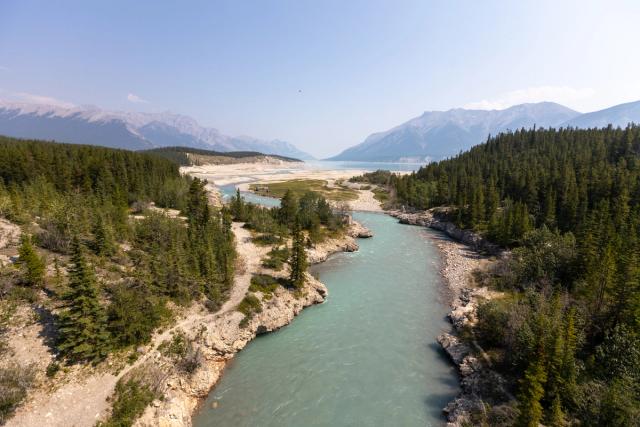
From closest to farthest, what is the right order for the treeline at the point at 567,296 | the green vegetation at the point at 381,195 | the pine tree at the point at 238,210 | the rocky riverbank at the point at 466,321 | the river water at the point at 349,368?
the treeline at the point at 567,296
the river water at the point at 349,368
the rocky riverbank at the point at 466,321
the pine tree at the point at 238,210
the green vegetation at the point at 381,195

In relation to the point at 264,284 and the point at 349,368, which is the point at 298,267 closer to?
the point at 264,284

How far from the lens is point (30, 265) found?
29.5m

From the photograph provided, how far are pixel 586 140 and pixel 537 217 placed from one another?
8355 cm

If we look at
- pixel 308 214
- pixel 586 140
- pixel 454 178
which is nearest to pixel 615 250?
pixel 308 214

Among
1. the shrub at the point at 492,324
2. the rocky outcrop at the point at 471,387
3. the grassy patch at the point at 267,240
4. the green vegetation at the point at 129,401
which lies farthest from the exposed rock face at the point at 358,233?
the green vegetation at the point at 129,401

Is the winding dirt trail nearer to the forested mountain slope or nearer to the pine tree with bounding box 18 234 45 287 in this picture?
the forested mountain slope

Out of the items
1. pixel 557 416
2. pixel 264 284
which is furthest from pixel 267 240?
pixel 557 416

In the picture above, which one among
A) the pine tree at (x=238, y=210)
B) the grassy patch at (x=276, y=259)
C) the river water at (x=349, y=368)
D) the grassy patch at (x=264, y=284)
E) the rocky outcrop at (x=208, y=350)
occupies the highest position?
the pine tree at (x=238, y=210)

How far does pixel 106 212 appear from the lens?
4872cm

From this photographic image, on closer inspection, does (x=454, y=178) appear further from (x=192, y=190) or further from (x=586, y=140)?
(x=192, y=190)

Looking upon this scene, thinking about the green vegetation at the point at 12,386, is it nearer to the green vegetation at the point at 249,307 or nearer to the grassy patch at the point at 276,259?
the green vegetation at the point at 249,307

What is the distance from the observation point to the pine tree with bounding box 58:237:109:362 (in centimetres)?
2561

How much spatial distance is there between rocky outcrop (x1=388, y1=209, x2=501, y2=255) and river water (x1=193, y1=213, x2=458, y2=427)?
28.7 m

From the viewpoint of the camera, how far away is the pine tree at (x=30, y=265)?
29.4m
